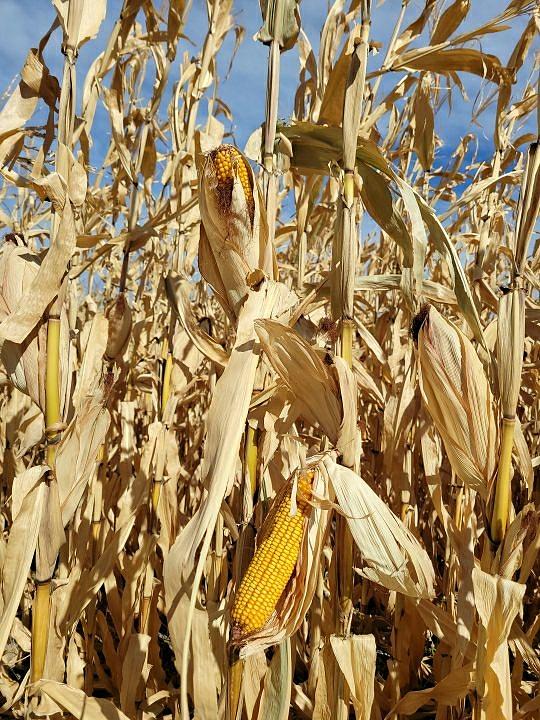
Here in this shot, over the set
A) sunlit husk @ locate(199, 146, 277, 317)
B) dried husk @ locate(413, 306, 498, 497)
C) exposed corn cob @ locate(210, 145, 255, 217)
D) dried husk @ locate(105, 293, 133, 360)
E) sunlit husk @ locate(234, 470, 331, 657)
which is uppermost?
exposed corn cob @ locate(210, 145, 255, 217)

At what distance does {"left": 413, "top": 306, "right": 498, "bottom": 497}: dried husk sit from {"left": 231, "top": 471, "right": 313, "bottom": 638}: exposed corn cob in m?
0.45

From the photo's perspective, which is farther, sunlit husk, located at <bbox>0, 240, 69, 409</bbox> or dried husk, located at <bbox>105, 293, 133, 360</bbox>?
dried husk, located at <bbox>105, 293, 133, 360</bbox>

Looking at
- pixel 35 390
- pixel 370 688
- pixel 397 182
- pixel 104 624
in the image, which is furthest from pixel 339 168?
pixel 104 624

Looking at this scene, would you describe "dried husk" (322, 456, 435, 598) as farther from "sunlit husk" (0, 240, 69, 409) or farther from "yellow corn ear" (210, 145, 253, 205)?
"sunlit husk" (0, 240, 69, 409)

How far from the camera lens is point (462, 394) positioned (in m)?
1.30

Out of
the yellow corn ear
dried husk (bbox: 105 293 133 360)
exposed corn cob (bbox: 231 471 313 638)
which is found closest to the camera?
exposed corn cob (bbox: 231 471 313 638)

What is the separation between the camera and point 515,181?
2.95m

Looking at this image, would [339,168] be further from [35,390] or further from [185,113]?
[185,113]

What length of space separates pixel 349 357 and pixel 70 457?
2.44ft

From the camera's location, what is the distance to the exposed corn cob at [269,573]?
104 cm

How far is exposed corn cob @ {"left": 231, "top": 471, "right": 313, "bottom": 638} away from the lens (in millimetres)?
1037

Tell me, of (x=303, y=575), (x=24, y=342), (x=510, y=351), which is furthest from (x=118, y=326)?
(x=510, y=351)

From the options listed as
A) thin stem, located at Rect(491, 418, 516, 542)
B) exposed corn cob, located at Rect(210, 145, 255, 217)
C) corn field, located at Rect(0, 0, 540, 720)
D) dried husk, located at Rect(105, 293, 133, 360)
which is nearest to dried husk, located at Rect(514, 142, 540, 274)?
corn field, located at Rect(0, 0, 540, 720)

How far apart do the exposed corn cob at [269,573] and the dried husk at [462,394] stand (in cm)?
45
